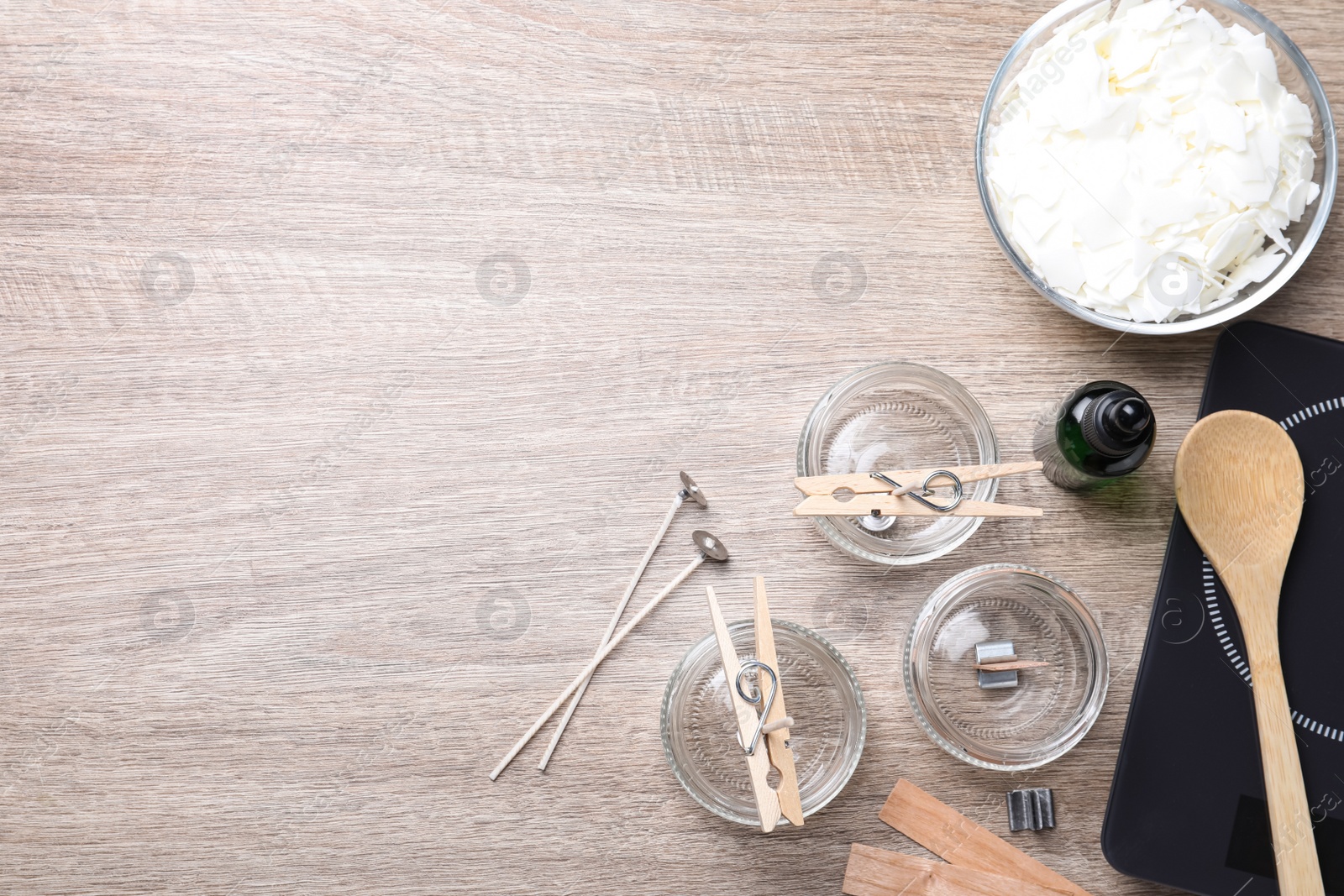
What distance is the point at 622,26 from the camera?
98cm

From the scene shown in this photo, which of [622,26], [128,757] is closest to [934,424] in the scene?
[622,26]

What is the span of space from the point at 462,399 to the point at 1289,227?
3.13 ft

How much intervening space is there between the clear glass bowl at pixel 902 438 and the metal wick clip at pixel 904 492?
6 cm

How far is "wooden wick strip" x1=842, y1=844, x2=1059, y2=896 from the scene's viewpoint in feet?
2.95

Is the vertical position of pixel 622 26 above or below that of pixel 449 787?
above

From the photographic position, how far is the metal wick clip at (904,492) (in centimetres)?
85

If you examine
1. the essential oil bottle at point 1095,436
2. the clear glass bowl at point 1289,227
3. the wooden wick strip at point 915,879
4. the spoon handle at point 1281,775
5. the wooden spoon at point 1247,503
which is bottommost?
the wooden wick strip at point 915,879

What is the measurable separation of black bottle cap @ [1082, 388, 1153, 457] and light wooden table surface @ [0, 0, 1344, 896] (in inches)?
5.2

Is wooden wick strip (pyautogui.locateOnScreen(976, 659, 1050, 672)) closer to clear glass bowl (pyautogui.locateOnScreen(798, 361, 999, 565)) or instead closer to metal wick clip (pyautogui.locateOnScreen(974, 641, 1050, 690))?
metal wick clip (pyautogui.locateOnScreen(974, 641, 1050, 690))

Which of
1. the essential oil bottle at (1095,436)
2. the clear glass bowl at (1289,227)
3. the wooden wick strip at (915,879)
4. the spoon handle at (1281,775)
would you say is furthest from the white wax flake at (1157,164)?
the wooden wick strip at (915,879)

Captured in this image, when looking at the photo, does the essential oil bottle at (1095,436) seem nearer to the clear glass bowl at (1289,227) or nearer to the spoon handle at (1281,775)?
the clear glass bowl at (1289,227)

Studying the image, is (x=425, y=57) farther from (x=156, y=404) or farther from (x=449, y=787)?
(x=449, y=787)

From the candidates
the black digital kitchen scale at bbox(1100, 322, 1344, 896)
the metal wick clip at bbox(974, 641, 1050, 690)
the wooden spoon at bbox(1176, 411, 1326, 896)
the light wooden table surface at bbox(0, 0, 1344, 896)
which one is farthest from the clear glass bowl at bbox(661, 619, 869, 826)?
the wooden spoon at bbox(1176, 411, 1326, 896)

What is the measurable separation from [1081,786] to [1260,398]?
1.64 feet
